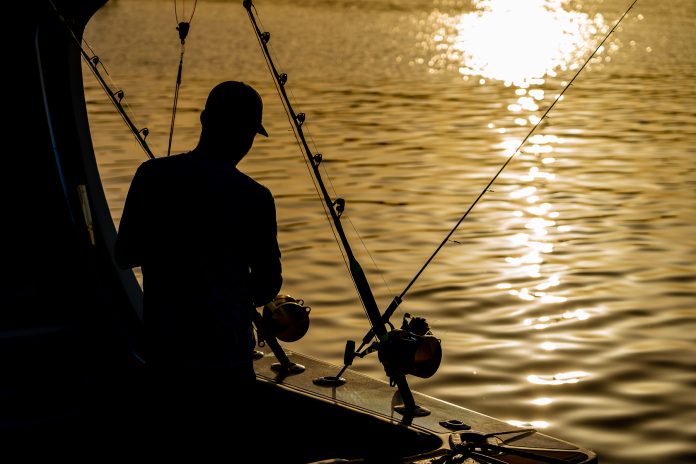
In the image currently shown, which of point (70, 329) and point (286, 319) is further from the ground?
point (286, 319)

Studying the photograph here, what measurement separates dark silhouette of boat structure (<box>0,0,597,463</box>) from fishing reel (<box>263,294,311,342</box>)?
A: 20 centimetres

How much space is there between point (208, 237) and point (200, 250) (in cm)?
4

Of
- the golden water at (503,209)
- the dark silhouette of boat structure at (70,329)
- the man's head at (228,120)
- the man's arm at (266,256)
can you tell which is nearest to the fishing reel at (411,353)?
the dark silhouette of boat structure at (70,329)

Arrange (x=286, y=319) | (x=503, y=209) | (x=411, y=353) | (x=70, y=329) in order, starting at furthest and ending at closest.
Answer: (x=503, y=209), (x=70, y=329), (x=286, y=319), (x=411, y=353)

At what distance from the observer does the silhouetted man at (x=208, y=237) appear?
11.6 feet

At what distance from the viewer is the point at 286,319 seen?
4.75m

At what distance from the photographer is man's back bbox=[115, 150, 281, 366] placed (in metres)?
3.53

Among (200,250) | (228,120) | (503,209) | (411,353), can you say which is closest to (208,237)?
(200,250)

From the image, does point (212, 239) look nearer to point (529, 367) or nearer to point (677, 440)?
point (677, 440)

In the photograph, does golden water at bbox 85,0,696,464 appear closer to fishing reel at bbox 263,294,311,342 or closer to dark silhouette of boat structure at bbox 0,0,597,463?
dark silhouette of boat structure at bbox 0,0,597,463

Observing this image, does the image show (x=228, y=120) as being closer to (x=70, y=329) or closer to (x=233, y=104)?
(x=233, y=104)

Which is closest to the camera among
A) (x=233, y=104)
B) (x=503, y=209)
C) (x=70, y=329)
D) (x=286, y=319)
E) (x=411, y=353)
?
(x=233, y=104)

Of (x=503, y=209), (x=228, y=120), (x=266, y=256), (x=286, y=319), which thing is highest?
(x=228, y=120)

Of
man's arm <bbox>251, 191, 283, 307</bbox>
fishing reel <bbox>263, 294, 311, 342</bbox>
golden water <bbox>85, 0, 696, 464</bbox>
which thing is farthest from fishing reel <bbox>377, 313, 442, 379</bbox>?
golden water <bbox>85, 0, 696, 464</bbox>
